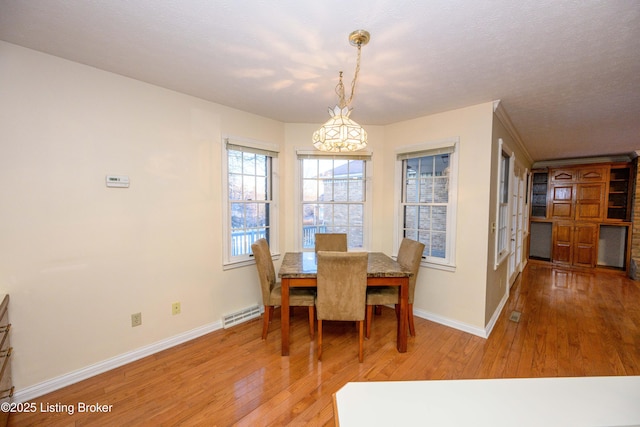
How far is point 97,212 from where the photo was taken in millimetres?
Answer: 2041

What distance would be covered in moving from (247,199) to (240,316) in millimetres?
1366

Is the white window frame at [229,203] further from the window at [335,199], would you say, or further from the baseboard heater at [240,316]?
the baseboard heater at [240,316]

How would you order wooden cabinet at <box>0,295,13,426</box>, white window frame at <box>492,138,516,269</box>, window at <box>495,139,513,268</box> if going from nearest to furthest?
wooden cabinet at <box>0,295,13,426</box> → white window frame at <box>492,138,516,269</box> → window at <box>495,139,513,268</box>

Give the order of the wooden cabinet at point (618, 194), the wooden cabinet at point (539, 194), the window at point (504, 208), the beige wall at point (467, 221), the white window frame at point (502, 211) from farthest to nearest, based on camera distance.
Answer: the wooden cabinet at point (539, 194), the wooden cabinet at point (618, 194), the window at point (504, 208), the white window frame at point (502, 211), the beige wall at point (467, 221)

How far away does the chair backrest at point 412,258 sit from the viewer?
2561mm

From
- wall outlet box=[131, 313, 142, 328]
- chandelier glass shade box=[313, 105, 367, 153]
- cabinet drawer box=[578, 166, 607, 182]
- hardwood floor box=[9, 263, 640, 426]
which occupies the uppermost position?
cabinet drawer box=[578, 166, 607, 182]

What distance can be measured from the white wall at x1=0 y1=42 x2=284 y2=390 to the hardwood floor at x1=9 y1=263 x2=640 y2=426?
360 mm

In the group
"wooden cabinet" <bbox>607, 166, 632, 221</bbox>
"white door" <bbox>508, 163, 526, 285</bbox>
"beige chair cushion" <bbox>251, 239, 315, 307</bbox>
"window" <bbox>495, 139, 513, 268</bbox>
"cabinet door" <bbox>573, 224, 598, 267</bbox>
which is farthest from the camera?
"cabinet door" <bbox>573, 224, 598, 267</bbox>

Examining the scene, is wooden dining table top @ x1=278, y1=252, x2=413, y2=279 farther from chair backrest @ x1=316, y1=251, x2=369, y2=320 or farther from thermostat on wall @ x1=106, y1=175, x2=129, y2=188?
thermostat on wall @ x1=106, y1=175, x2=129, y2=188

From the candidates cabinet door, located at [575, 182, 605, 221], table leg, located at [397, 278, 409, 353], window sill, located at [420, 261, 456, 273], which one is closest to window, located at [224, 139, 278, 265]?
table leg, located at [397, 278, 409, 353]

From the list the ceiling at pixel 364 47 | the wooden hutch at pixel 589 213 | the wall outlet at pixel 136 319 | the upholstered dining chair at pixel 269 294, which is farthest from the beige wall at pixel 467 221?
the wooden hutch at pixel 589 213

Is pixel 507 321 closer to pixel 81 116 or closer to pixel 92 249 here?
pixel 92 249

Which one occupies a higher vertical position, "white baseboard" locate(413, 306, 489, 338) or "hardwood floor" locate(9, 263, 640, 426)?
"white baseboard" locate(413, 306, 489, 338)

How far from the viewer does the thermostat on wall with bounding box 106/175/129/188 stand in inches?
81.9
